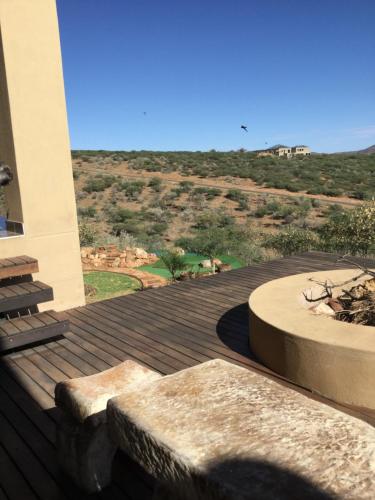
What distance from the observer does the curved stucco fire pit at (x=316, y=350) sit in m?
2.79

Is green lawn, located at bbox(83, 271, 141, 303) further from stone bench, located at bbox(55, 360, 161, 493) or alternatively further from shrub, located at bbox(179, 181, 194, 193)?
shrub, located at bbox(179, 181, 194, 193)

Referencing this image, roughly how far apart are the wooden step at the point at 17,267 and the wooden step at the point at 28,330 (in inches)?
17.0

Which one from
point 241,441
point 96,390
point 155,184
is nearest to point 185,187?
point 155,184

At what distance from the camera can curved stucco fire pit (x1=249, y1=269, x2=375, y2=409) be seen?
2.79 m

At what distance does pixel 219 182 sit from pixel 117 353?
1035 inches

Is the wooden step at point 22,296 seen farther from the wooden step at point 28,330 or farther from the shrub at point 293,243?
the shrub at point 293,243

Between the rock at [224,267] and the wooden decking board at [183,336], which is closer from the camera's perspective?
the wooden decking board at [183,336]

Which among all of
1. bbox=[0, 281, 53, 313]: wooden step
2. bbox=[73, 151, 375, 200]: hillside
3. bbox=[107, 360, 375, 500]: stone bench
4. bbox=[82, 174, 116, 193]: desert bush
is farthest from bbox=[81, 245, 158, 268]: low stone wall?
bbox=[73, 151, 375, 200]: hillside

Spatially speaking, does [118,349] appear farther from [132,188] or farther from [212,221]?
[132,188]

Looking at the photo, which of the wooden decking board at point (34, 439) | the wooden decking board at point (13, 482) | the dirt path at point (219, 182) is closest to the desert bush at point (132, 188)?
the dirt path at point (219, 182)

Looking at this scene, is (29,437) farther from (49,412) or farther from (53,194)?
(53,194)

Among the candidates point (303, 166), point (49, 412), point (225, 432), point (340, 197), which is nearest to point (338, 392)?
point (225, 432)

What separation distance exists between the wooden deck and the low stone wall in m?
3.23

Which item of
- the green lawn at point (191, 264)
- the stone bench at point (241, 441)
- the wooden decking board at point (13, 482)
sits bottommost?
the green lawn at point (191, 264)
